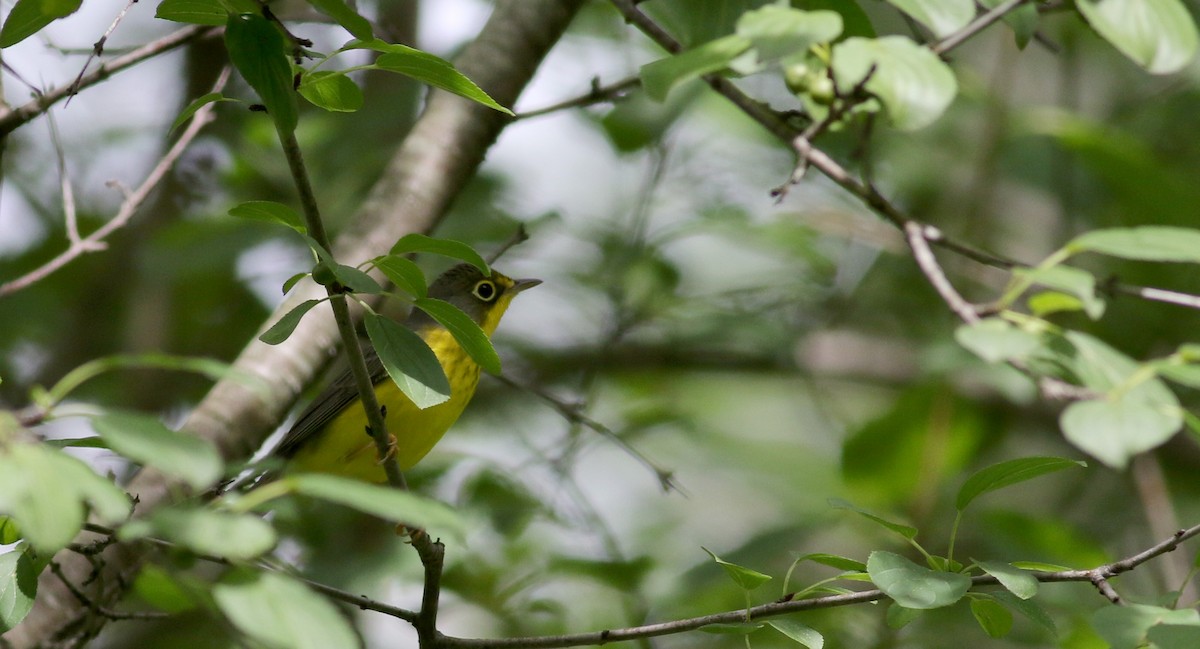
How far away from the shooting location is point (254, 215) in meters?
2.29

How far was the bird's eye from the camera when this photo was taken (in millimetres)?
6215

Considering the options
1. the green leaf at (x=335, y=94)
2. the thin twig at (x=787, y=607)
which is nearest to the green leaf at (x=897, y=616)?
the thin twig at (x=787, y=607)

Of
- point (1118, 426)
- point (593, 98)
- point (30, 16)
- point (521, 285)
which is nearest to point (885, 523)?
point (1118, 426)

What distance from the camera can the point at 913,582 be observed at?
2.35 m

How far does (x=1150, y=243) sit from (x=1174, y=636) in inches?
57.3

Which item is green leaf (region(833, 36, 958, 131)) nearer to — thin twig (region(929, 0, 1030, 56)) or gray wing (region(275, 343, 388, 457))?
thin twig (region(929, 0, 1030, 56))

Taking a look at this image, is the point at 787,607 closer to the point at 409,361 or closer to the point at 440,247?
the point at 409,361

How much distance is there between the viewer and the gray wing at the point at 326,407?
17.6ft

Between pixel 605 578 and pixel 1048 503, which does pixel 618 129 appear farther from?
pixel 1048 503

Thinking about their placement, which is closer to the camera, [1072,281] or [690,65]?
[690,65]

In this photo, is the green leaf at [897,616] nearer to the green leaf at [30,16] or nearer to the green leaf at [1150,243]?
the green leaf at [1150,243]

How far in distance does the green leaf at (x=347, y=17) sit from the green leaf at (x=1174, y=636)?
1.80 m

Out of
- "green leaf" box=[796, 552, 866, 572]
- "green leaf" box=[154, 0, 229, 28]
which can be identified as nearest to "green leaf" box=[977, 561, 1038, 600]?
"green leaf" box=[796, 552, 866, 572]

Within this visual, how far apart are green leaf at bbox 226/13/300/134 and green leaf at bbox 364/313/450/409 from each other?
0.50 m
